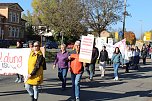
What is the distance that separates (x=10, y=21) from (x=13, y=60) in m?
70.7

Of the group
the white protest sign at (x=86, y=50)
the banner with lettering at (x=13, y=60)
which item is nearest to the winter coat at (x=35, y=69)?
the banner with lettering at (x=13, y=60)

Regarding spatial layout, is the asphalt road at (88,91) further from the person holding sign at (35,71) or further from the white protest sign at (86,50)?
the person holding sign at (35,71)

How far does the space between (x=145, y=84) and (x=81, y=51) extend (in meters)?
7.05

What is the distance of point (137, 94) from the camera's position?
1396 centimetres

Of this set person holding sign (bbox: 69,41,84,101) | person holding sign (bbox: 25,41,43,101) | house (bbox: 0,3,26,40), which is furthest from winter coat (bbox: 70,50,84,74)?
→ house (bbox: 0,3,26,40)

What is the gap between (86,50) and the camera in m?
11.5

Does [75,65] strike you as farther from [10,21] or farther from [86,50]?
[10,21]

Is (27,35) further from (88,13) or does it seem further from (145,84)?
(145,84)

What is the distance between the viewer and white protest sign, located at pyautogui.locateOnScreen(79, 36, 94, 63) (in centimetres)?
1124

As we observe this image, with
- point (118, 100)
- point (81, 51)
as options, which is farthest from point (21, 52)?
point (118, 100)

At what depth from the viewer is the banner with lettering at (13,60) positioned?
1138 centimetres

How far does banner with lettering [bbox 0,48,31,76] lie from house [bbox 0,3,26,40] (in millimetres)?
65802

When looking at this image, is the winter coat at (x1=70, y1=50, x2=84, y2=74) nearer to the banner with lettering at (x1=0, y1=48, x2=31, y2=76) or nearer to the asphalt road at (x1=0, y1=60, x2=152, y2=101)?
the asphalt road at (x1=0, y1=60, x2=152, y2=101)

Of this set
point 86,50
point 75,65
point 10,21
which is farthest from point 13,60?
point 10,21
